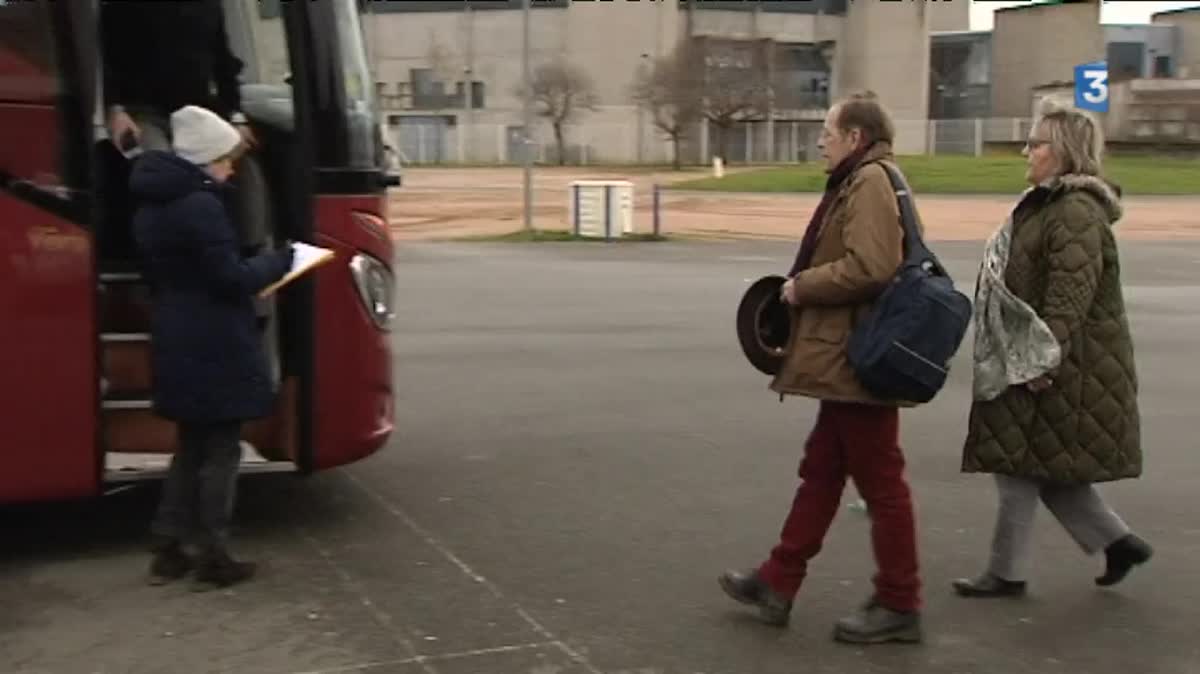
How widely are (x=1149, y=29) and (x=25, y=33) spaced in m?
98.7

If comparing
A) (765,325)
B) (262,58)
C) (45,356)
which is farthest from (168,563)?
(765,325)

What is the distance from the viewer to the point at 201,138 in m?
4.84

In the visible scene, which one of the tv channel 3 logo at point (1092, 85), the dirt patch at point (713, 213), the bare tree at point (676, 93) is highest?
the bare tree at point (676, 93)

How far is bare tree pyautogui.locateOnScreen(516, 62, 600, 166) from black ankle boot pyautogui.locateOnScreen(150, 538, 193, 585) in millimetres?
74811

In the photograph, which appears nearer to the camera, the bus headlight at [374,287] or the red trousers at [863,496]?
the red trousers at [863,496]

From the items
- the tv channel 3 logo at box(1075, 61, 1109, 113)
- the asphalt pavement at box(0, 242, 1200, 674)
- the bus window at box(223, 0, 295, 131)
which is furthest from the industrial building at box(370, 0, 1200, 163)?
the bus window at box(223, 0, 295, 131)

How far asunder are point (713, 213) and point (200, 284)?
31.3m

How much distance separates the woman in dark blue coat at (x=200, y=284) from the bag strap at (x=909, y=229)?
2.17 meters

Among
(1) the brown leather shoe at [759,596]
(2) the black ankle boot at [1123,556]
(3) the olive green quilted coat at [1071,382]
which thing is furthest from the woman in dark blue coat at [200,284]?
(2) the black ankle boot at [1123,556]

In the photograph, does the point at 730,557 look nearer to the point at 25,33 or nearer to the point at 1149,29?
the point at 25,33

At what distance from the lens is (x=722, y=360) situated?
437 inches

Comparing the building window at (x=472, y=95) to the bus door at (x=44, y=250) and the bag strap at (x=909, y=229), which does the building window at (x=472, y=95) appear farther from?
the bag strap at (x=909, y=229)

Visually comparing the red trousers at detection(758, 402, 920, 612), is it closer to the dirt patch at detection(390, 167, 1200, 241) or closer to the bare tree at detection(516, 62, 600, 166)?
the dirt patch at detection(390, 167, 1200, 241)

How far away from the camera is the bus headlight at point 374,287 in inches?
220
